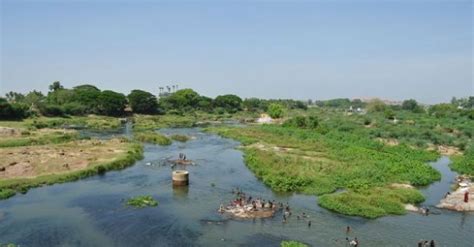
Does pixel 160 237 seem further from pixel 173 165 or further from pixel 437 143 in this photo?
pixel 437 143

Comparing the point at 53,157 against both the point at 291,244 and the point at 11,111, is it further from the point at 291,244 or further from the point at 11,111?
the point at 11,111

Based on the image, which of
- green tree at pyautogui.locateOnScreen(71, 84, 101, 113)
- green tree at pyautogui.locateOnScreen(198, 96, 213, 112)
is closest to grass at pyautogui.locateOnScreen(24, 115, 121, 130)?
green tree at pyautogui.locateOnScreen(71, 84, 101, 113)

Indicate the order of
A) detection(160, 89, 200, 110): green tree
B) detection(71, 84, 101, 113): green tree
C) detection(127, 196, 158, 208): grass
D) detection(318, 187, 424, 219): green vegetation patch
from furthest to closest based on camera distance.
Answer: detection(160, 89, 200, 110): green tree
detection(71, 84, 101, 113): green tree
detection(127, 196, 158, 208): grass
detection(318, 187, 424, 219): green vegetation patch

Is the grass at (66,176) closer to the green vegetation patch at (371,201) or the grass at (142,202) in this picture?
the grass at (142,202)

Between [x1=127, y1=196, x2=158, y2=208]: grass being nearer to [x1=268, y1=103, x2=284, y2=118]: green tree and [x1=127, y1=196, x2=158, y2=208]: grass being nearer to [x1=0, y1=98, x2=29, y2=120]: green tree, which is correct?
[x1=0, y1=98, x2=29, y2=120]: green tree

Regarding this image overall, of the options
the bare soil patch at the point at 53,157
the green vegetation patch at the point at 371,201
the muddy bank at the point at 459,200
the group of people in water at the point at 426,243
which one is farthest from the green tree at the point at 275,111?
the group of people in water at the point at 426,243
